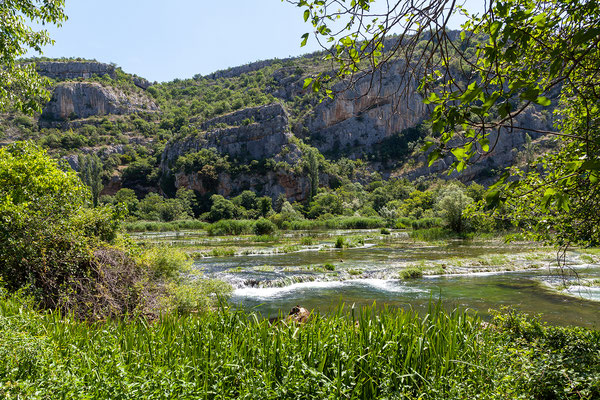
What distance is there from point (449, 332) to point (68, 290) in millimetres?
6704

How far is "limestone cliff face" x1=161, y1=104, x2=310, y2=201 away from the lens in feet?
298

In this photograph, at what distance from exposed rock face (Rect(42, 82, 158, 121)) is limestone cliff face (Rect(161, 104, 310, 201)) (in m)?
47.4

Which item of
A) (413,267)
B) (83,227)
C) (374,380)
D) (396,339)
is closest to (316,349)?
(374,380)

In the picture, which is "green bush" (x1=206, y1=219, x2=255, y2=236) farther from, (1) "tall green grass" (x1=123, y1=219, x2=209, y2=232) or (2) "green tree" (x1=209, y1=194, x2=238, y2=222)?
(2) "green tree" (x1=209, y1=194, x2=238, y2=222)

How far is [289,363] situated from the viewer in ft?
10.1

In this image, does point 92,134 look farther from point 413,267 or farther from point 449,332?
point 449,332

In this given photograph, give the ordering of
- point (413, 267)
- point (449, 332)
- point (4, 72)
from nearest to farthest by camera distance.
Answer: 1. point (449, 332)
2. point (4, 72)
3. point (413, 267)

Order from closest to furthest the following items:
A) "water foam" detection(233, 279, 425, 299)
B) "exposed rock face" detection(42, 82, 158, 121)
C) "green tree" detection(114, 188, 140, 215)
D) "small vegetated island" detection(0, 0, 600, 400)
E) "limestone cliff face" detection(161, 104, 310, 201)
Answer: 1. "small vegetated island" detection(0, 0, 600, 400)
2. "water foam" detection(233, 279, 425, 299)
3. "green tree" detection(114, 188, 140, 215)
4. "limestone cliff face" detection(161, 104, 310, 201)
5. "exposed rock face" detection(42, 82, 158, 121)

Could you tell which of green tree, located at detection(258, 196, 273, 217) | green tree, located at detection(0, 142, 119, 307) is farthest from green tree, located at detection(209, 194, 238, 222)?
green tree, located at detection(0, 142, 119, 307)

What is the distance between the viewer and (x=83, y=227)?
780cm

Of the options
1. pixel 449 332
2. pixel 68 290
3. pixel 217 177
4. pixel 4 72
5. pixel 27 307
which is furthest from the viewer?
pixel 217 177

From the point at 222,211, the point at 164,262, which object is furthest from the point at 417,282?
the point at 222,211

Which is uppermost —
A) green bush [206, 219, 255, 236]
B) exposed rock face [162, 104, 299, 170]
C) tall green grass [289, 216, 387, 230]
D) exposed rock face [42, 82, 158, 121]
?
exposed rock face [42, 82, 158, 121]

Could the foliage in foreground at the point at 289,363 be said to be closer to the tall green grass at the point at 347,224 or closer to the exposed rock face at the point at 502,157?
the tall green grass at the point at 347,224
